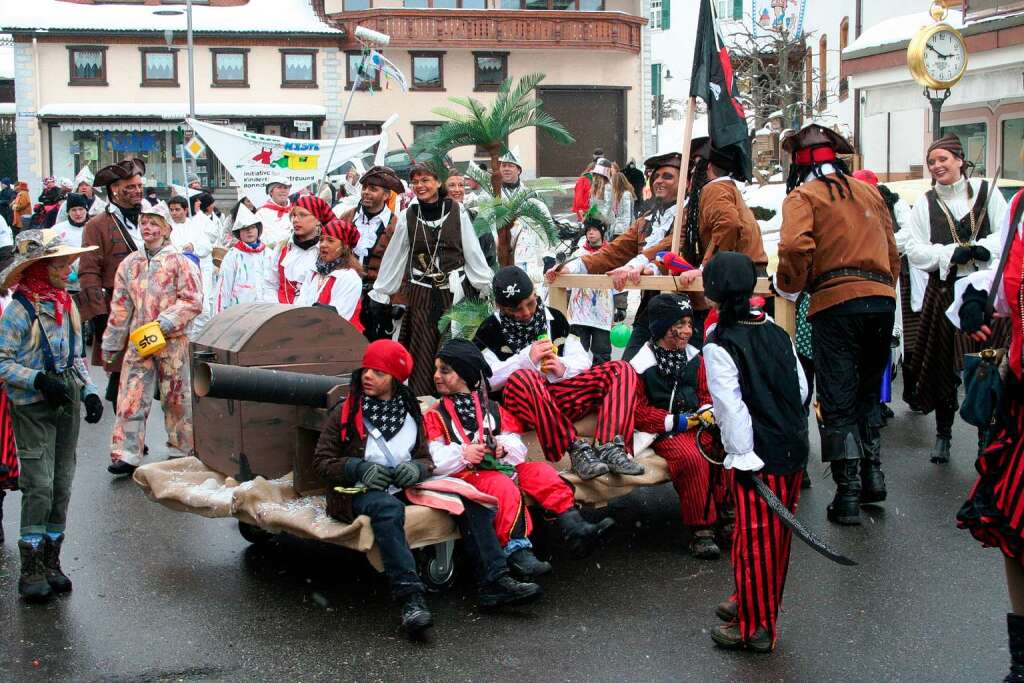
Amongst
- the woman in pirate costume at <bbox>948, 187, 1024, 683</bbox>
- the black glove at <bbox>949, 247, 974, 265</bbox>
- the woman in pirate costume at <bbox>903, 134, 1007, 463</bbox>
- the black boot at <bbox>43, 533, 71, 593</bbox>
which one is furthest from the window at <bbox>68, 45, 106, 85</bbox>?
the woman in pirate costume at <bbox>948, 187, 1024, 683</bbox>

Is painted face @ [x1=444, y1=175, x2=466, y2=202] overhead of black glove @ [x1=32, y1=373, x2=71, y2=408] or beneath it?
overhead

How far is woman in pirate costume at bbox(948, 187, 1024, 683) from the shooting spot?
4.22m

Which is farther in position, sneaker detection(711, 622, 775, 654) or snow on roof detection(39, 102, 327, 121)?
snow on roof detection(39, 102, 327, 121)

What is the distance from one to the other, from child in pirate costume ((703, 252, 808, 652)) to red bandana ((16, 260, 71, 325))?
3.12 metres

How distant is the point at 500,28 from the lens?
45625mm

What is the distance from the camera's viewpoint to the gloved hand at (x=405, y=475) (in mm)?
5379

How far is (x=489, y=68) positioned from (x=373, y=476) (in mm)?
42267

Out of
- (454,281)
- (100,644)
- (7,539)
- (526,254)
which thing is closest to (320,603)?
(100,644)

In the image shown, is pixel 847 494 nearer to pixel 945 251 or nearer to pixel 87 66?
pixel 945 251

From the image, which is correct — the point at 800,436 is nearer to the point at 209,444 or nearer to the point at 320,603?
the point at 320,603

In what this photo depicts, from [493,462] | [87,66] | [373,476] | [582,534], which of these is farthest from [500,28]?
[373,476]

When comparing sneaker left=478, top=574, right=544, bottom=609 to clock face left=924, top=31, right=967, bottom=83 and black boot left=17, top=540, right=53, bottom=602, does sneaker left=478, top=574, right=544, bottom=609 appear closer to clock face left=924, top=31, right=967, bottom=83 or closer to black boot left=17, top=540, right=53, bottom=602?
black boot left=17, top=540, right=53, bottom=602

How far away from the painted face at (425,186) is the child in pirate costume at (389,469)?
2.68 m

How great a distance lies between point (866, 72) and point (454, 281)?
1917 centimetres
